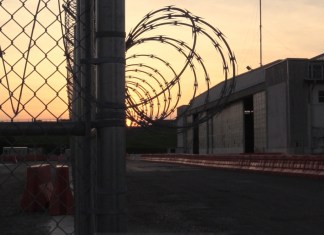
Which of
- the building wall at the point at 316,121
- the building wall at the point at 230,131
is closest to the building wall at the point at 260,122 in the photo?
the building wall at the point at 230,131

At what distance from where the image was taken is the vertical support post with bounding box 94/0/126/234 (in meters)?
2.64

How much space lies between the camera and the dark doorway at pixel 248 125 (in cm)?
6906

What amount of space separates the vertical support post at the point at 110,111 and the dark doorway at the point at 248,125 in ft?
219

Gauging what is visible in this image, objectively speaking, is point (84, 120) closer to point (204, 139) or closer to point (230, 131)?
point (230, 131)

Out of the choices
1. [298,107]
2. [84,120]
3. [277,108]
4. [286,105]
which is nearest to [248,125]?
[277,108]

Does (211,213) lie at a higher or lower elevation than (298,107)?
lower

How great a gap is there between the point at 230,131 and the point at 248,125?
4729 millimetres

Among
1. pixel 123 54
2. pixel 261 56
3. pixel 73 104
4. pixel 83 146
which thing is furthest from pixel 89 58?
pixel 261 56

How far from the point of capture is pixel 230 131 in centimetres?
7550

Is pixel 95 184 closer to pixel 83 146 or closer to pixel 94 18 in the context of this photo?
pixel 83 146

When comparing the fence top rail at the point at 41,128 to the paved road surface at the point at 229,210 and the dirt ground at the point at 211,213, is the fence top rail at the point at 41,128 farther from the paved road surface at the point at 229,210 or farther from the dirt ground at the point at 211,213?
the paved road surface at the point at 229,210

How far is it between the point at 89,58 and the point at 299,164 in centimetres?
2457

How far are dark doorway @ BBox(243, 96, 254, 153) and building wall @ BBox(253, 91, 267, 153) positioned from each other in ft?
14.5

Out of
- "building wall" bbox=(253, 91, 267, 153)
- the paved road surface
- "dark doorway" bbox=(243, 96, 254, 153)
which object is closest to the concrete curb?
the paved road surface
